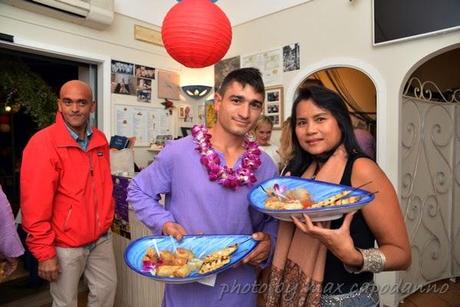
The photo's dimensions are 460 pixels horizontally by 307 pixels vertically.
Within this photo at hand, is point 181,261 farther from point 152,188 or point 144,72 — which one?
point 144,72

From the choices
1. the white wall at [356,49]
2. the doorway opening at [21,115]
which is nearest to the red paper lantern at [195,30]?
the white wall at [356,49]

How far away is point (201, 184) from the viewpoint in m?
1.12

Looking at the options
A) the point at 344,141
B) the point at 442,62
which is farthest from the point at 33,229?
the point at 442,62

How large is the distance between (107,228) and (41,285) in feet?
5.07

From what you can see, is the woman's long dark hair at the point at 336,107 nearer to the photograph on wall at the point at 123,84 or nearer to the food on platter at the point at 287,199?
the food on platter at the point at 287,199

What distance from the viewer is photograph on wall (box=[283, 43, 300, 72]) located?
303 centimetres

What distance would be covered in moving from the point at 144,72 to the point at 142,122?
1.76 ft

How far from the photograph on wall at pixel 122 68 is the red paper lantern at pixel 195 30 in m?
1.40

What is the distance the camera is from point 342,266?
1009mm

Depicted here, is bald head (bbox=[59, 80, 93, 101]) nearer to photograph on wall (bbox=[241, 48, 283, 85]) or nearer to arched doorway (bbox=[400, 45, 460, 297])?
photograph on wall (bbox=[241, 48, 283, 85])

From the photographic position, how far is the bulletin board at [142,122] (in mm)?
3260

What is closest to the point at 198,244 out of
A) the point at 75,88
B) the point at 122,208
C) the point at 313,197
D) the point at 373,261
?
the point at 313,197

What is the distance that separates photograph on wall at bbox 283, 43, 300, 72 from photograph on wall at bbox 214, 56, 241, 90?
59 cm

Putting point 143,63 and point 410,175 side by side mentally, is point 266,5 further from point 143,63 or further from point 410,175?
point 410,175
